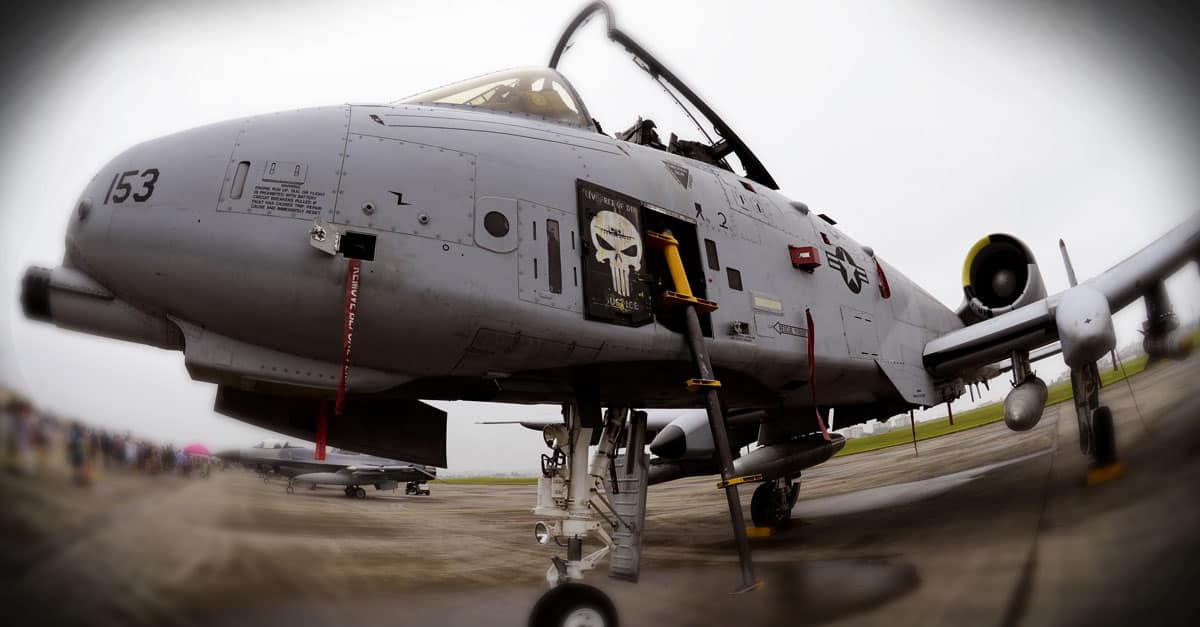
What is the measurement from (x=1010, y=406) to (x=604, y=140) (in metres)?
4.47

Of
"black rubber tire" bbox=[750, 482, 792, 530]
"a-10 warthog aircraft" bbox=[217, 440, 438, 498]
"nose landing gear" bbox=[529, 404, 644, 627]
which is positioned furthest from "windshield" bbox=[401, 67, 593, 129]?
"a-10 warthog aircraft" bbox=[217, 440, 438, 498]

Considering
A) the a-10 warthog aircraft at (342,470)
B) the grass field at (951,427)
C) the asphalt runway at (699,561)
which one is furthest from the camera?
the a-10 warthog aircraft at (342,470)

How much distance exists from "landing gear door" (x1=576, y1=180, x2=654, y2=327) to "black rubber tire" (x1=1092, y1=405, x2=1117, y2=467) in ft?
11.1

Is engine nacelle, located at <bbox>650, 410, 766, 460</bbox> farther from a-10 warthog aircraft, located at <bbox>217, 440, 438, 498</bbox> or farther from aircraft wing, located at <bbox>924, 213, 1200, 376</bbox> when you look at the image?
a-10 warthog aircraft, located at <bbox>217, 440, 438, 498</bbox>

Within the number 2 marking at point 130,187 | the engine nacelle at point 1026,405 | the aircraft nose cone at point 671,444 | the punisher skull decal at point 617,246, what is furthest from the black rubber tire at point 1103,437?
the number 2 marking at point 130,187

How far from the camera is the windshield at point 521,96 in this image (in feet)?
14.2

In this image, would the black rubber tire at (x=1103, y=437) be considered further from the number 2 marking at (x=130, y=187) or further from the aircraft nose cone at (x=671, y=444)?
the number 2 marking at (x=130, y=187)

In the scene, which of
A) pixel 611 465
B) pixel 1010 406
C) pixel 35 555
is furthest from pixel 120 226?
pixel 1010 406

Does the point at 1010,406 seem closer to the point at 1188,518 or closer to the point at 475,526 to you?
the point at 1188,518

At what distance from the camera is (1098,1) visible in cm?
234

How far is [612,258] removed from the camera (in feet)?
12.7

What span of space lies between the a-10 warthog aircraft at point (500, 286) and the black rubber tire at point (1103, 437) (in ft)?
0.09

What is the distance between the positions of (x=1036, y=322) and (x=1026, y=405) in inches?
38.8

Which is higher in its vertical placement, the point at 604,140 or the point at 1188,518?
the point at 604,140
